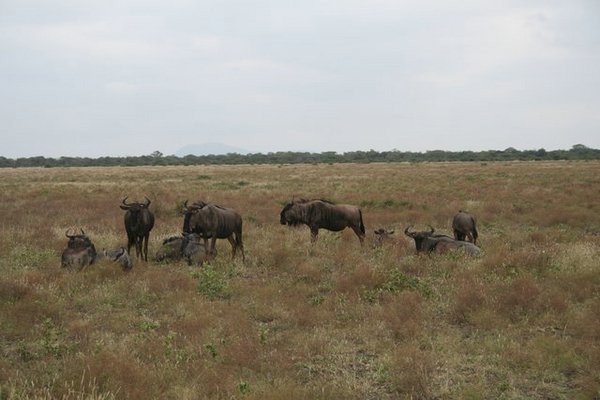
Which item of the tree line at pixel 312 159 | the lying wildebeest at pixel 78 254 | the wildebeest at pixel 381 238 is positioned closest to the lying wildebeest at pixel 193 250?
the lying wildebeest at pixel 78 254

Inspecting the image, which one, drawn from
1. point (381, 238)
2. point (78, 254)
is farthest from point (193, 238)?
point (381, 238)

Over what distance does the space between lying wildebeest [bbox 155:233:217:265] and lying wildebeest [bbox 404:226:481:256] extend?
5.28 m

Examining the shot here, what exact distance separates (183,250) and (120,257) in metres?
1.78

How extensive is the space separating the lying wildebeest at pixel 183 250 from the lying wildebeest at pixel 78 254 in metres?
1.71

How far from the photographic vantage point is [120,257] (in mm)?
10969

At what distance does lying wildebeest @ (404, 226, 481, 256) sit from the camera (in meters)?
12.1

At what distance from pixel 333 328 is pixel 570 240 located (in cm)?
1013

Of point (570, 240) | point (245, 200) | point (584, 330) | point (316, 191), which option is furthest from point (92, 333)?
point (316, 191)

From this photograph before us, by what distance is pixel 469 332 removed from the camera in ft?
25.2

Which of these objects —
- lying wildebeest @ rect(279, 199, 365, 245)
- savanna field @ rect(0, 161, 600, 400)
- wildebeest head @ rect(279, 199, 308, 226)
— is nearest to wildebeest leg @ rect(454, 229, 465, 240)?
savanna field @ rect(0, 161, 600, 400)

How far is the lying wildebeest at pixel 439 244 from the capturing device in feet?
39.7

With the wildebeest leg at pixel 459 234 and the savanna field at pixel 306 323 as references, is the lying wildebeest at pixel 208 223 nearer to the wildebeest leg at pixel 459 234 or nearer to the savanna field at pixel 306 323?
the savanna field at pixel 306 323

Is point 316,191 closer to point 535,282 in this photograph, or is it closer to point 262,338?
point 535,282

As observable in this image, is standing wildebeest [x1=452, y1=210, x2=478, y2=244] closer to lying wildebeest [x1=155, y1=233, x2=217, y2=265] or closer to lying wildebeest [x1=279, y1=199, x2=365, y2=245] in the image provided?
lying wildebeest [x1=279, y1=199, x2=365, y2=245]
